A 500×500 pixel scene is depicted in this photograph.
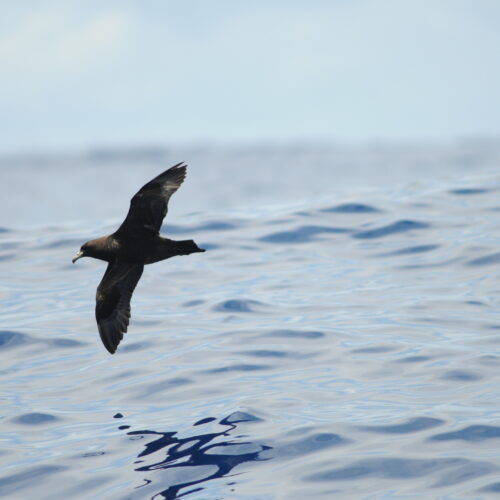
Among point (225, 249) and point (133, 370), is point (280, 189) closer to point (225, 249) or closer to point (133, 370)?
point (225, 249)

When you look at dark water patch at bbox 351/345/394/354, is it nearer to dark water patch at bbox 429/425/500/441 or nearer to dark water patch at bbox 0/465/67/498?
dark water patch at bbox 429/425/500/441

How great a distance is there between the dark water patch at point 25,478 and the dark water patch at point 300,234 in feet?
28.1

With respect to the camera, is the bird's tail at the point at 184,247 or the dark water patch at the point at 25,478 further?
the bird's tail at the point at 184,247

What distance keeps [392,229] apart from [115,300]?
7539mm

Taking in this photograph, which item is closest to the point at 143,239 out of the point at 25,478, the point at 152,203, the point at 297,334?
the point at 152,203

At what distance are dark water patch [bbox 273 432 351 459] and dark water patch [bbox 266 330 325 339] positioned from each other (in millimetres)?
2970

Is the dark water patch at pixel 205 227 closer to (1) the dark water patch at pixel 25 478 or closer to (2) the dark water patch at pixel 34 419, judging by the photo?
(2) the dark water patch at pixel 34 419

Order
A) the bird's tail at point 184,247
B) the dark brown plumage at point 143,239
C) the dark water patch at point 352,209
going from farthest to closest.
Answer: the dark water patch at point 352,209 → the dark brown plumage at point 143,239 → the bird's tail at point 184,247

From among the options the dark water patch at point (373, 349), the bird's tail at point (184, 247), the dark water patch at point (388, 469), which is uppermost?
the bird's tail at point (184, 247)

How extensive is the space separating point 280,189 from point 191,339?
21815 millimetres

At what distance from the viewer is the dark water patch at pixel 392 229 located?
15.8m

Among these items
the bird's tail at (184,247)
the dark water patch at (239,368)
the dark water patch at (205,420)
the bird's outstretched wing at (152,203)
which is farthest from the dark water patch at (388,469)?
the bird's outstretched wing at (152,203)

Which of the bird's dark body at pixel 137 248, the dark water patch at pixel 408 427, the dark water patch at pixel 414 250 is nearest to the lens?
the dark water patch at pixel 408 427

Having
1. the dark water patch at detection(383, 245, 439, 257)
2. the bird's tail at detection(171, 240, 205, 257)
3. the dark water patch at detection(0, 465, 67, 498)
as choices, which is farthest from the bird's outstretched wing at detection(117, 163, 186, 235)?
the dark water patch at detection(383, 245, 439, 257)
